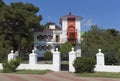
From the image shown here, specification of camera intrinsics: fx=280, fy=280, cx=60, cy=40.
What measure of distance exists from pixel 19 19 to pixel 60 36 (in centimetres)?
1264

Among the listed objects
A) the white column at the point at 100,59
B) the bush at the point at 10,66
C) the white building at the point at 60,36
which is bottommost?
the bush at the point at 10,66

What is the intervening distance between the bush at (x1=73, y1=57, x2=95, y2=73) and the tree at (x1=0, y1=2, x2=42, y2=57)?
28.9 metres

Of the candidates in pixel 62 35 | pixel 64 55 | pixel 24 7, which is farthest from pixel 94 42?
pixel 64 55

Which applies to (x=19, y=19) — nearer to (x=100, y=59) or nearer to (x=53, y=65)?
(x=53, y=65)

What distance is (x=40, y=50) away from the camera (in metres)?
63.1

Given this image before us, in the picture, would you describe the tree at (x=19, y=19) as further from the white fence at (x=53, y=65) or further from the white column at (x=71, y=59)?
the white column at (x=71, y=59)

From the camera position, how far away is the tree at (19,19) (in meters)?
53.6

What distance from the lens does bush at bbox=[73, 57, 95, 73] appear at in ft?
83.6

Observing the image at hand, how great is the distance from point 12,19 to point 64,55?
89.0 feet

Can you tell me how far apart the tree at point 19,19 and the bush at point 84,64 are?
28935 mm

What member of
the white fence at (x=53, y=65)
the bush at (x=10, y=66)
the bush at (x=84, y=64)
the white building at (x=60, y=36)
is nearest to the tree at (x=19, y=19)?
the white building at (x=60, y=36)

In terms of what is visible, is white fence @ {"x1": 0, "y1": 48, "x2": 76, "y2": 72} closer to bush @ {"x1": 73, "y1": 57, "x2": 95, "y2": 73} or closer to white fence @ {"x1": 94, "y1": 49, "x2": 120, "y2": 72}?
bush @ {"x1": 73, "y1": 57, "x2": 95, "y2": 73}

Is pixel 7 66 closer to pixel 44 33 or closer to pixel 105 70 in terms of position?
pixel 105 70

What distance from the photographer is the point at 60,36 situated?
63.9 meters
